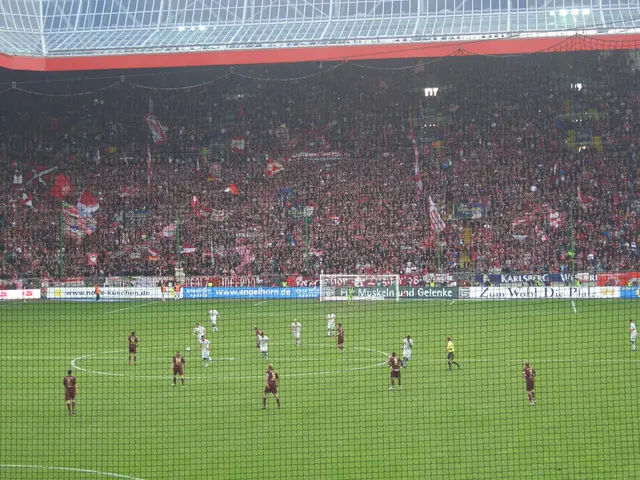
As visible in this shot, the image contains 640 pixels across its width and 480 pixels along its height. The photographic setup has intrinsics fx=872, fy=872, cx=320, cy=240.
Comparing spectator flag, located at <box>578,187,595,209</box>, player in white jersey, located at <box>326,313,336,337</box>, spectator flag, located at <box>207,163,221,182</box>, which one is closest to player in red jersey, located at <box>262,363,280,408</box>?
player in white jersey, located at <box>326,313,336,337</box>

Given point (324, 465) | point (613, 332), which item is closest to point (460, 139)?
point (613, 332)

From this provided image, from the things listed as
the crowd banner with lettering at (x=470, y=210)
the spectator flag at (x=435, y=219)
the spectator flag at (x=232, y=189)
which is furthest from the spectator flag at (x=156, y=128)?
the crowd banner with lettering at (x=470, y=210)

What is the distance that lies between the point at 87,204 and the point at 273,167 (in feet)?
38.8

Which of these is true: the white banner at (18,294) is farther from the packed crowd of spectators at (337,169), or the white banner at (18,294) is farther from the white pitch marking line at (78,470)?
the white pitch marking line at (78,470)

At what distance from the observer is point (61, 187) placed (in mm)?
55188

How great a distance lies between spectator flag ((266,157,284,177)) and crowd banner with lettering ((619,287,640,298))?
2212 cm

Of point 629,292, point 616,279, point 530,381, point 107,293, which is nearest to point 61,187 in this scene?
point 107,293

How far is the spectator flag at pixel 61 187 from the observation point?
5484 cm

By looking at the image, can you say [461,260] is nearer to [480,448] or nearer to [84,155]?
[84,155]

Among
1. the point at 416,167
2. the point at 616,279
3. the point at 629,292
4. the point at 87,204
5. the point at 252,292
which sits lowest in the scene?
the point at 629,292

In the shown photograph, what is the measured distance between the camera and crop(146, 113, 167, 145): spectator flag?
185 feet

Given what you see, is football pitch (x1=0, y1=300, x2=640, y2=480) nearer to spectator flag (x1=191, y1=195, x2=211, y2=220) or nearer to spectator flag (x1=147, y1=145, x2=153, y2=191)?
spectator flag (x1=191, y1=195, x2=211, y2=220)

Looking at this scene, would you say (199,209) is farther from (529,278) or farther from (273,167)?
(529,278)

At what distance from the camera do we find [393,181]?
53.2m
